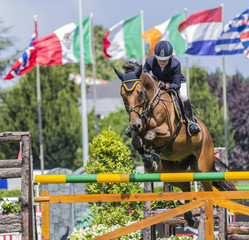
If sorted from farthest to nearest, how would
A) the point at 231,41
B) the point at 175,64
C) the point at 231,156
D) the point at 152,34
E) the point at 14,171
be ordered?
the point at 231,156, the point at 152,34, the point at 231,41, the point at 175,64, the point at 14,171

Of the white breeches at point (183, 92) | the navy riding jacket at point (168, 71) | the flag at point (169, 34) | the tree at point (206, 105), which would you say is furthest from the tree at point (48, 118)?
the navy riding jacket at point (168, 71)

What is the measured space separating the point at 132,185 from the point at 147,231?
6.73ft

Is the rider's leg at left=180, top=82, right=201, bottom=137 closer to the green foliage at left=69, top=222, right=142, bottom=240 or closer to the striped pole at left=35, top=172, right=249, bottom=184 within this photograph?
the striped pole at left=35, top=172, right=249, bottom=184

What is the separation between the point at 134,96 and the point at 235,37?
53.6ft

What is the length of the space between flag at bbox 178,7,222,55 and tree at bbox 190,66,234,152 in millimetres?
14128

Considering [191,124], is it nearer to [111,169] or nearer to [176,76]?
[176,76]

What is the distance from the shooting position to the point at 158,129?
6.09 metres

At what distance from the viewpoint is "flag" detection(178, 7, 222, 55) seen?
2212 cm

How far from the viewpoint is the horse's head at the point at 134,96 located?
568 centimetres

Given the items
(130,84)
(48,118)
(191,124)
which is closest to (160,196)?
(130,84)

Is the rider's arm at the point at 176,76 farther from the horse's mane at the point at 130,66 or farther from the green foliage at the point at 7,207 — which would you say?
the green foliage at the point at 7,207

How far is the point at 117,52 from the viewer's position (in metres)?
23.3

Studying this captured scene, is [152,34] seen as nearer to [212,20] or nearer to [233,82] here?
[212,20]

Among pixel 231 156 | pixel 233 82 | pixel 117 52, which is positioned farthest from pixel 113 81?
pixel 117 52
